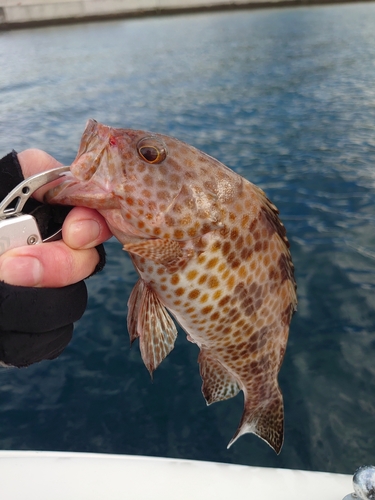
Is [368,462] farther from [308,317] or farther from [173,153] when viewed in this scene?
[173,153]

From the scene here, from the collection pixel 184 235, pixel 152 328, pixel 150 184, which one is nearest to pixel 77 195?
pixel 150 184

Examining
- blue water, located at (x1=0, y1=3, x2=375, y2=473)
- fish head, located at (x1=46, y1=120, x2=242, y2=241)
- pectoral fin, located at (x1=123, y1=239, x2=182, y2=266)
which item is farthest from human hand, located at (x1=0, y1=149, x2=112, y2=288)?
blue water, located at (x1=0, y1=3, x2=375, y2=473)

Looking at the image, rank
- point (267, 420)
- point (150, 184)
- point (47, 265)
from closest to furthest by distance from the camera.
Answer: point (47, 265), point (150, 184), point (267, 420)

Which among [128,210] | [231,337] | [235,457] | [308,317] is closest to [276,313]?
[231,337]

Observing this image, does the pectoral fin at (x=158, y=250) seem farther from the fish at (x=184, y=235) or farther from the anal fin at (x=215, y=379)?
the anal fin at (x=215, y=379)

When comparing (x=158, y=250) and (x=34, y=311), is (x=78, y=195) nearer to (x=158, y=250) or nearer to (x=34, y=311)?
(x=158, y=250)

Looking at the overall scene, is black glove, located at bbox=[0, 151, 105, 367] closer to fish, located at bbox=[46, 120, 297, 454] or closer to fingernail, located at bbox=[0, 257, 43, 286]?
fingernail, located at bbox=[0, 257, 43, 286]
